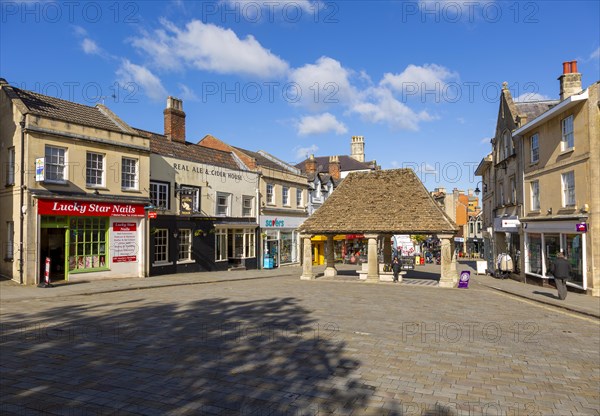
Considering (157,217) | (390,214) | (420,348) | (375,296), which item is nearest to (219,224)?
(157,217)

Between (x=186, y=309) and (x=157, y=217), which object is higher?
(x=157, y=217)

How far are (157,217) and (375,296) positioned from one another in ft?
44.9

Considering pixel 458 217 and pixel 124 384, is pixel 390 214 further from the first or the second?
pixel 458 217

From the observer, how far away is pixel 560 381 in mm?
7023

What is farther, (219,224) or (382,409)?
(219,224)

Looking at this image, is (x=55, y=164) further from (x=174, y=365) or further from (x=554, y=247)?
(x=554, y=247)

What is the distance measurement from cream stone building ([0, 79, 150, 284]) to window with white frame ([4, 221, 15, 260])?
0.15ft

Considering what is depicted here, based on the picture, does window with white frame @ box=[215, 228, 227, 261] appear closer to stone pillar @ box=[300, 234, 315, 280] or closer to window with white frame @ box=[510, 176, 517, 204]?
stone pillar @ box=[300, 234, 315, 280]

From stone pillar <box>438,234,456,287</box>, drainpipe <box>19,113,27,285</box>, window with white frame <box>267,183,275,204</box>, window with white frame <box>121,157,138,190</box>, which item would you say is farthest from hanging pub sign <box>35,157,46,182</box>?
window with white frame <box>267,183,275,204</box>

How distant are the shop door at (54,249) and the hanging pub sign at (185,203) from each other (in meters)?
6.57

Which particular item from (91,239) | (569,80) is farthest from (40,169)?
(569,80)

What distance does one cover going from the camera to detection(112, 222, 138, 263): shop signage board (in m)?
22.0

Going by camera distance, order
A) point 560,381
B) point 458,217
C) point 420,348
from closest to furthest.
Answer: point 560,381 < point 420,348 < point 458,217

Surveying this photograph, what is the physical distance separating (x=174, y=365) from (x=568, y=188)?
1947 cm
